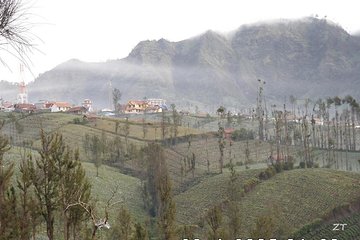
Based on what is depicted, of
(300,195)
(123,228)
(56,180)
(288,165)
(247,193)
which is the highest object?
(56,180)

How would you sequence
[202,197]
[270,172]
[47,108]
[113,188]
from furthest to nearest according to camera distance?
[47,108] → [270,172] → [202,197] → [113,188]

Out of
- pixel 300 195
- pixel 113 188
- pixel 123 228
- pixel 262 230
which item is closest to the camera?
pixel 262 230

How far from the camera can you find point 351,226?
5141cm

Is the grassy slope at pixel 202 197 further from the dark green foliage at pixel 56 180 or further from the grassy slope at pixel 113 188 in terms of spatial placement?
the dark green foliage at pixel 56 180

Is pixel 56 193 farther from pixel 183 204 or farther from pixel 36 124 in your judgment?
pixel 36 124

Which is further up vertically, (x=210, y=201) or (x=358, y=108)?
(x=358, y=108)

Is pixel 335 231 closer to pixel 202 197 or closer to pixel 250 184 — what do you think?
pixel 250 184

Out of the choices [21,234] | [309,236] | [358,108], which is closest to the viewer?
[21,234]

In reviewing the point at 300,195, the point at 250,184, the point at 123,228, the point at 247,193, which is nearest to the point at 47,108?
the point at 250,184

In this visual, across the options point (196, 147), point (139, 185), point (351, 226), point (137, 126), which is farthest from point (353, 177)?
point (137, 126)

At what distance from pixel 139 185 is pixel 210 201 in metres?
16.3

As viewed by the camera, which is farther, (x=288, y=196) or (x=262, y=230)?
(x=288, y=196)

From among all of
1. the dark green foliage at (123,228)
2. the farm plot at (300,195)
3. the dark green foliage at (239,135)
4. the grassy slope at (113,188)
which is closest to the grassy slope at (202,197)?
the farm plot at (300,195)

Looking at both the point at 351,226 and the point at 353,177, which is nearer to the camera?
the point at 351,226
